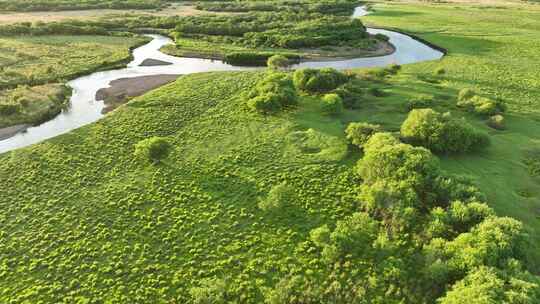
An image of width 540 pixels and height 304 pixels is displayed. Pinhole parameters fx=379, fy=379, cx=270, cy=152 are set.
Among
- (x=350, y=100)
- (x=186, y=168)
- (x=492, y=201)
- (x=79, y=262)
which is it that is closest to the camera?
(x=79, y=262)

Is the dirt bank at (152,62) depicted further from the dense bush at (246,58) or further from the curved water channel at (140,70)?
the dense bush at (246,58)

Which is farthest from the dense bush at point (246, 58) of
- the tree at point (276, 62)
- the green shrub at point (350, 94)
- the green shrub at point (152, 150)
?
the green shrub at point (152, 150)

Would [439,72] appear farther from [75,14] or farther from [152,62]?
[75,14]

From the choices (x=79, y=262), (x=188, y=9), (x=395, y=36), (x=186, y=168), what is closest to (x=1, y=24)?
(x=188, y=9)

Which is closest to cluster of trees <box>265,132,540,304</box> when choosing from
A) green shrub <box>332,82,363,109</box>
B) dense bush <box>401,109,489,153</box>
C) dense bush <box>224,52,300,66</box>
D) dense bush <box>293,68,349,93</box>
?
dense bush <box>401,109,489,153</box>

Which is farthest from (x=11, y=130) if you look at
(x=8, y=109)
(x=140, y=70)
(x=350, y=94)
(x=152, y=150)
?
(x=350, y=94)

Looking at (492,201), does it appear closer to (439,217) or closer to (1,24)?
(439,217)
